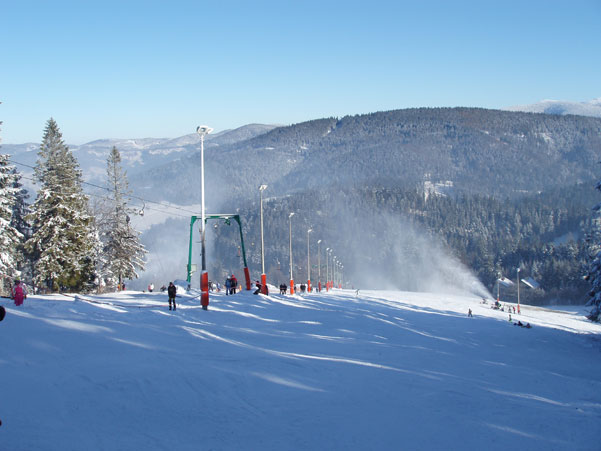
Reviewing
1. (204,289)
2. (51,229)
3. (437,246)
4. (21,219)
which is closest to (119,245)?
(21,219)

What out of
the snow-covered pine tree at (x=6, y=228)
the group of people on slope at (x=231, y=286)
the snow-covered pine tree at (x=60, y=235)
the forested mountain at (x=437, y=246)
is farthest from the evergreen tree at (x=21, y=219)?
the forested mountain at (x=437, y=246)

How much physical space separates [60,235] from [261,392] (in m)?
32.0

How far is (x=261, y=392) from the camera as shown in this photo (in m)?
10.4

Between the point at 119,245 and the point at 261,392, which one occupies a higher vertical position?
the point at 119,245

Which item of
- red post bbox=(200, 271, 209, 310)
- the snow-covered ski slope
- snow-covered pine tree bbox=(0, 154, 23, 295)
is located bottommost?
the snow-covered ski slope

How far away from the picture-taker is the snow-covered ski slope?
8320 mm

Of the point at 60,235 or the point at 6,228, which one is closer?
the point at 6,228

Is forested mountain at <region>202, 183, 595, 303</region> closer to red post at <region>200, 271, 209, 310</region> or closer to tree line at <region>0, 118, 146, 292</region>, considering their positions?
tree line at <region>0, 118, 146, 292</region>

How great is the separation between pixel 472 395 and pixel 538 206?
20438 cm

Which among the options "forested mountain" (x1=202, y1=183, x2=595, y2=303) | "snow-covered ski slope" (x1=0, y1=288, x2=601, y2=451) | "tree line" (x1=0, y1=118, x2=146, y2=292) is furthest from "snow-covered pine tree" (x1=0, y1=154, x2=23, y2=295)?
"forested mountain" (x1=202, y1=183, x2=595, y2=303)

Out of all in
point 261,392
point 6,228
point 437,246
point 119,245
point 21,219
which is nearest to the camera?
point 261,392

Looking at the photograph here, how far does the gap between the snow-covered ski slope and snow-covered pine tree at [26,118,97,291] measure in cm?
2149

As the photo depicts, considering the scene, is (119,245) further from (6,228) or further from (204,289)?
(204,289)

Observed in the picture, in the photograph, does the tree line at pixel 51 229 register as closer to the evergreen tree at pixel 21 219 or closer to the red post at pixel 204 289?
the evergreen tree at pixel 21 219
